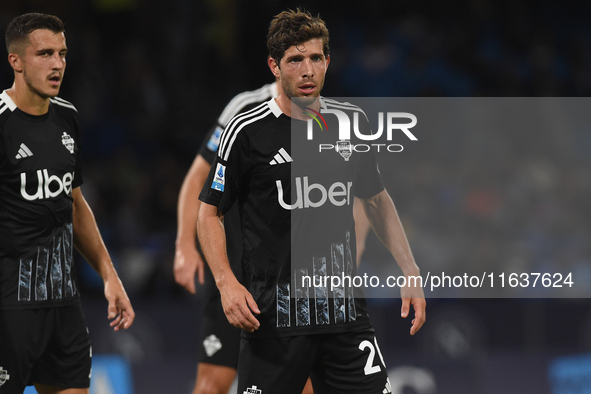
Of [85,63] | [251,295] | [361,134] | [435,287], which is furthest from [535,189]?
[85,63]

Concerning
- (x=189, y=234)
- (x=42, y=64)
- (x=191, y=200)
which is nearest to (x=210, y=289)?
(x=189, y=234)

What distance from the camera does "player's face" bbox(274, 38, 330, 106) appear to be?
3.64 meters

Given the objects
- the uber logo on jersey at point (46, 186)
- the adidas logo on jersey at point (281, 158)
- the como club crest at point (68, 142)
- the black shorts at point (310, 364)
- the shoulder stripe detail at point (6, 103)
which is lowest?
the black shorts at point (310, 364)

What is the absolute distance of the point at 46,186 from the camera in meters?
4.12

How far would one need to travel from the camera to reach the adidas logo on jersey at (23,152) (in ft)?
13.3

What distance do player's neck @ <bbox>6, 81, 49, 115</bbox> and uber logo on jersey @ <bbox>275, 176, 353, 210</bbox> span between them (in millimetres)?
1302

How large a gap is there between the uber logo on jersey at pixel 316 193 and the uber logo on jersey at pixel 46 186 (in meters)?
1.15

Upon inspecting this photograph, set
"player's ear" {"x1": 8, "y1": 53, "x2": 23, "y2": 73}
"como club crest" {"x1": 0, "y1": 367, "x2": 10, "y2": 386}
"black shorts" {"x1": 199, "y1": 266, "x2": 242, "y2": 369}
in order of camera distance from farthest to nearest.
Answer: "black shorts" {"x1": 199, "y1": 266, "x2": 242, "y2": 369}, "player's ear" {"x1": 8, "y1": 53, "x2": 23, "y2": 73}, "como club crest" {"x1": 0, "y1": 367, "x2": 10, "y2": 386}

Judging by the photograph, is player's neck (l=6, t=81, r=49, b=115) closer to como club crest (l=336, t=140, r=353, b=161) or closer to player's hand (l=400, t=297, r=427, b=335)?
como club crest (l=336, t=140, r=353, b=161)

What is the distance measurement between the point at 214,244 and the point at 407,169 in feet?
6.87

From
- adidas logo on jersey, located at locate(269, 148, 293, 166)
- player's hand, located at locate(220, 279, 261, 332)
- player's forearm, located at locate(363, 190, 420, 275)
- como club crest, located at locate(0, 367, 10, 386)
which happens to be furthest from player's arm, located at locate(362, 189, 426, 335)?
como club crest, located at locate(0, 367, 10, 386)

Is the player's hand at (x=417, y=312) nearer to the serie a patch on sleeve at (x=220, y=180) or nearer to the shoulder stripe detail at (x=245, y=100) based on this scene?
the serie a patch on sleeve at (x=220, y=180)

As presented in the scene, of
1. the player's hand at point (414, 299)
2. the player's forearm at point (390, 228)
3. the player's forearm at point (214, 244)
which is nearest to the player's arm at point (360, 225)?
the player's forearm at point (390, 228)

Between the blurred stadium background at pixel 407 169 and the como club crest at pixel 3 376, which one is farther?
the blurred stadium background at pixel 407 169
